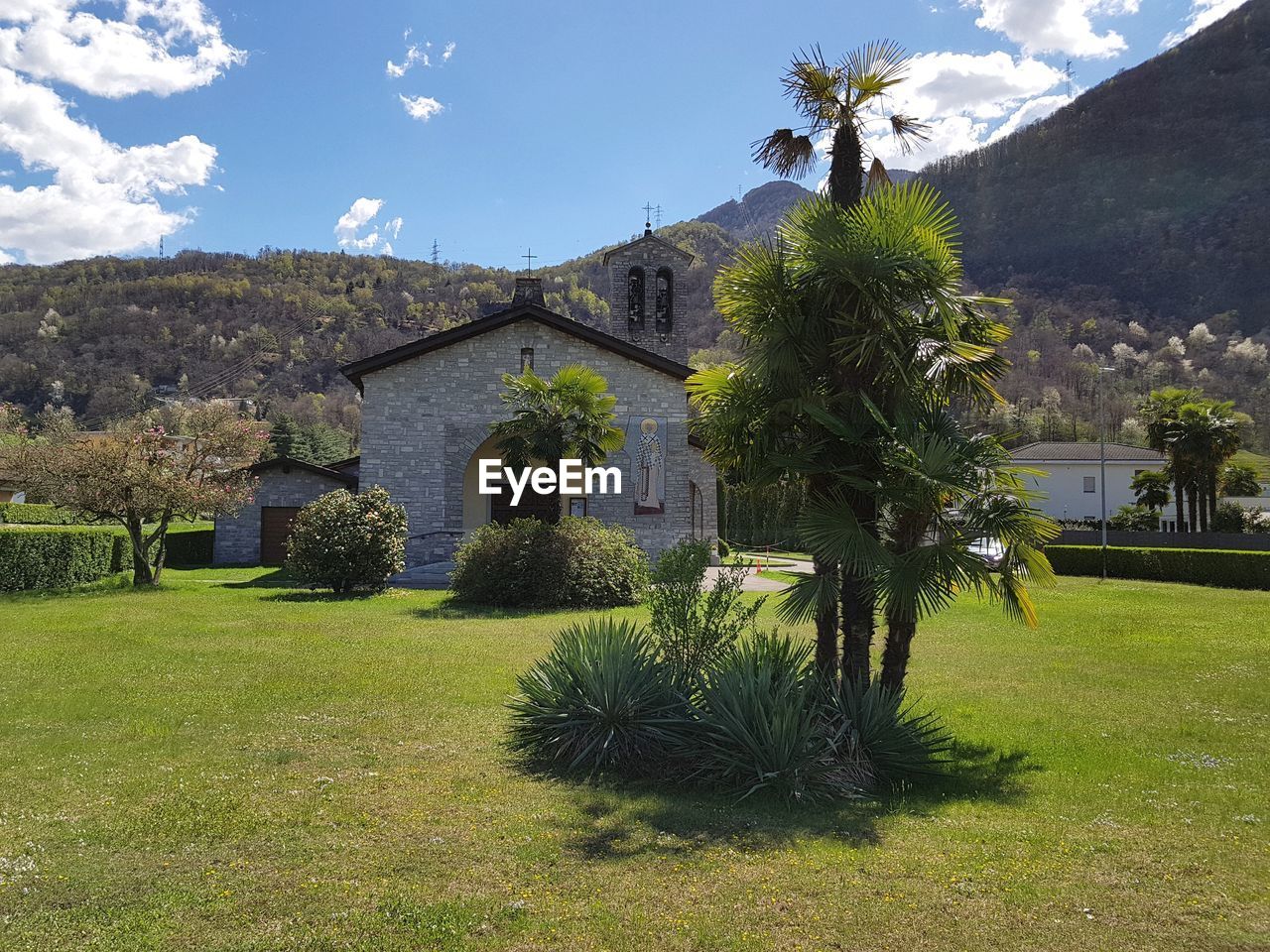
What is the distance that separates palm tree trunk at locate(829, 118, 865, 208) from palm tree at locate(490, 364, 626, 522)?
10.5m

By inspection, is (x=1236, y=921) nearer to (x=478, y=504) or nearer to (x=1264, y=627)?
(x=1264, y=627)

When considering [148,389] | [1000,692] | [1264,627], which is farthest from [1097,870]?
[148,389]

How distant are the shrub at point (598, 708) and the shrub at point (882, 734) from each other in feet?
4.29

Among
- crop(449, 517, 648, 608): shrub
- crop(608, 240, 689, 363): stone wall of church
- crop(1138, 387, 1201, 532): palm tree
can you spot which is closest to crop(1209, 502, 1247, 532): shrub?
crop(1138, 387, 1201, 532): palm tree

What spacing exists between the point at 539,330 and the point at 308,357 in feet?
208

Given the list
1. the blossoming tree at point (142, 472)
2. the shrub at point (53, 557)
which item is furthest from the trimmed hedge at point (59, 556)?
the blossoming tree at point (142, 472)

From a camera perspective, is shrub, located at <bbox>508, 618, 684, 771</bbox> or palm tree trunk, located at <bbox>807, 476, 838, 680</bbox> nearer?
shrub, located at <bbox>508, 618, 684, 771</bbox>

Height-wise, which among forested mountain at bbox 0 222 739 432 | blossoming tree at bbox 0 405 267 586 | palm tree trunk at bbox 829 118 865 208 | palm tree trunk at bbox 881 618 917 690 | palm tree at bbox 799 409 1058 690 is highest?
forested mountain at bbox 0 222 739 432

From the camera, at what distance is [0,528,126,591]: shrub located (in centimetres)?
1908

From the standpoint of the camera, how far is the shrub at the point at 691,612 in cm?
769

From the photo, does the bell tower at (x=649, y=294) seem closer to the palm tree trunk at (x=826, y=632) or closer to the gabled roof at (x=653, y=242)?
the gabled roof at (x=653, y=242)

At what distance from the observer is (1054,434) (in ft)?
257

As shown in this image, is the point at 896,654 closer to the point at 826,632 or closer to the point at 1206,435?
the point at 826,632

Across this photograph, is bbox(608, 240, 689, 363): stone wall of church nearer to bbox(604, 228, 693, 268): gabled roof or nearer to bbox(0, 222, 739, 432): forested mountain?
bbox(604, 228, 693, 268): gabled roof
